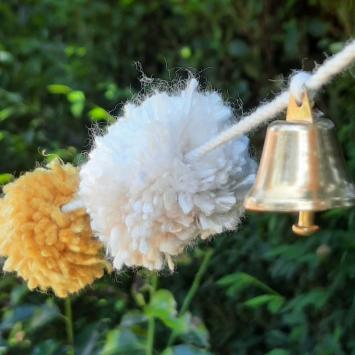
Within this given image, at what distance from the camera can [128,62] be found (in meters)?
1.95

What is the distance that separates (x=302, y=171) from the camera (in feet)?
2.02

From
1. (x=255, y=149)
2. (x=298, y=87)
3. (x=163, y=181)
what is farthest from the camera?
(x=255, y=149)

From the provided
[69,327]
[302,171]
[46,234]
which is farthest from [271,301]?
[302,171]

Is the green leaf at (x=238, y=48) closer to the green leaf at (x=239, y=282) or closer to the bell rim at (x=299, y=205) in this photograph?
the green leaf at (x=239, y=282)

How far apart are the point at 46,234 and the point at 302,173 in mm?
309

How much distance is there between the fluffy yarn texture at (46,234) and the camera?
810 mm

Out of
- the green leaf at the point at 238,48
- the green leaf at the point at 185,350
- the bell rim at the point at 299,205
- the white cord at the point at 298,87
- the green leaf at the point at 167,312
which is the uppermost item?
the green leaf at the point at 238,48

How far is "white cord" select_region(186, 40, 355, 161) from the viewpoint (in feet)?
1.81

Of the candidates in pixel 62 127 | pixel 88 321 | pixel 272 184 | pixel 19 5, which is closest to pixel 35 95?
pixel 62 127

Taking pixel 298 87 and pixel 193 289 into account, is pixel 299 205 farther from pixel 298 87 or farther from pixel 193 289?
pixel 193 289

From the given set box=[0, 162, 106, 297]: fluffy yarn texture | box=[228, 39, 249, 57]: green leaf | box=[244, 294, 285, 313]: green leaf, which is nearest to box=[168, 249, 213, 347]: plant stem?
box=[244, 294, 285, 313]: green leaf

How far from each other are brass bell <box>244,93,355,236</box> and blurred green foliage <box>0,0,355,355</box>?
37cm

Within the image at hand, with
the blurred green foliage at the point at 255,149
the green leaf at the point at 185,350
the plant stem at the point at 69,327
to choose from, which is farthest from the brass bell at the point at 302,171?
the plant stem at the point at 69,327

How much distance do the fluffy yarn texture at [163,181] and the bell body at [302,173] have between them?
3.6 inches
